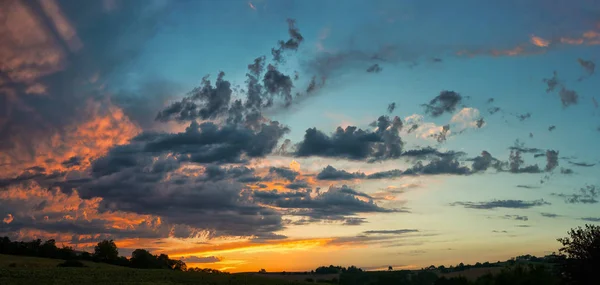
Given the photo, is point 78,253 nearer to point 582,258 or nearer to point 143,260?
point 143,260

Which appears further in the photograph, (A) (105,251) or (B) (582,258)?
(A) (105,251)

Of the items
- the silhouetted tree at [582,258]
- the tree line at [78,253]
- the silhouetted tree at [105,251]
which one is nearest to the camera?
the silhouetted tree at [582,258]

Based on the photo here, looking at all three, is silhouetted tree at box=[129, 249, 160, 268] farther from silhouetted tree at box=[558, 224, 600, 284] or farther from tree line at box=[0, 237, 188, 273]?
silhouetted tree at box=[558, 224, 600, 284]

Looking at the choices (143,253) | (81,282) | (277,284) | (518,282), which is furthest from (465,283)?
(143,253)

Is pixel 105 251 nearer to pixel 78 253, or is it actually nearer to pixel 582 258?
pixel 78 253

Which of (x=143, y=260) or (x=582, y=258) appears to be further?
(x=143, y=260)

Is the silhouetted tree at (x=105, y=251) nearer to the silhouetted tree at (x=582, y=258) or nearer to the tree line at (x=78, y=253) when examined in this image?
the tree line at (x=78, y=253)

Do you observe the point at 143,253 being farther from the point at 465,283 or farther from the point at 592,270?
the point at 592,270

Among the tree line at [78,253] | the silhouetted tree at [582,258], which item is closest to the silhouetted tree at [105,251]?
the tree line at [78,253]

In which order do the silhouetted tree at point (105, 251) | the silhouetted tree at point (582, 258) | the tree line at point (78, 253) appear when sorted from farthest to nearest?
the silhouetted tree at point (105, 251), the tree line at point (78, 253), the silhouetted tree at point (582, 258)

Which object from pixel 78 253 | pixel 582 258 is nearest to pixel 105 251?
pixel 78 253

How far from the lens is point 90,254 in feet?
596

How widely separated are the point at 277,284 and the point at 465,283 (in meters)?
36.1

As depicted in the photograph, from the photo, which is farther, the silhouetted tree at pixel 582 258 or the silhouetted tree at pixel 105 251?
the silhouetted tree at pixel 105 251
